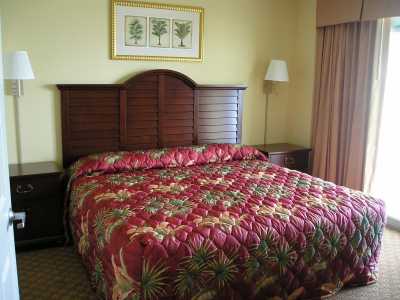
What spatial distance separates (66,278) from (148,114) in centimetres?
164

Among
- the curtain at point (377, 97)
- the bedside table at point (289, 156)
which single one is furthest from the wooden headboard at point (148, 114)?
the curtain at point (377, 97)

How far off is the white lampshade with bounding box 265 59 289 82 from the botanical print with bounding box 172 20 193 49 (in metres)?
0.88

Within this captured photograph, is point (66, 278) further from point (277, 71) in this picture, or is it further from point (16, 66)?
point (277, 71)

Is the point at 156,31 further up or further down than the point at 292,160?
further up

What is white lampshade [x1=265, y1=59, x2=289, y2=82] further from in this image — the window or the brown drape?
the window

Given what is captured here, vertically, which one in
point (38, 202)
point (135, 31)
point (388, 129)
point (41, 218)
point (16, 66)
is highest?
point (135, 31)

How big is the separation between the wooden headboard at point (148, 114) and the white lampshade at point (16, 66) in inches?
14.2

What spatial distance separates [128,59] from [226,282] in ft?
7.69

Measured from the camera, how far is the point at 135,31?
12.0ft

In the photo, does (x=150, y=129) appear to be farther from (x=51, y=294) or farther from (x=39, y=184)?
(x=51, y=294)

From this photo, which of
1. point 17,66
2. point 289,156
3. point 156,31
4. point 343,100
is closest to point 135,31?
point 156,31

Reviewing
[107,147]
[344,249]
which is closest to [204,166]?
[107,147]

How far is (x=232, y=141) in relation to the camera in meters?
4.24

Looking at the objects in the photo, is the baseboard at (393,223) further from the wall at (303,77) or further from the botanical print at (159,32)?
the botanical print at (159,32)
